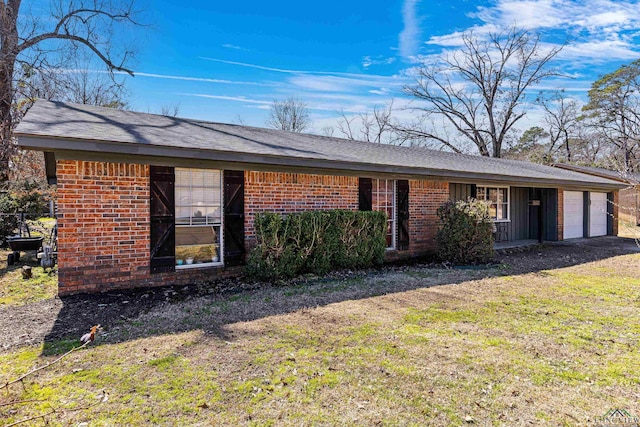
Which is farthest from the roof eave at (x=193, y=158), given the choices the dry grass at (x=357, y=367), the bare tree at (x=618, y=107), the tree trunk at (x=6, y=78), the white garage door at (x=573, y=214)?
the bare tree at (x=618, y=107)

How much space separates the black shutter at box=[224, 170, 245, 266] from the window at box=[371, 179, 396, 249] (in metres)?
3.39

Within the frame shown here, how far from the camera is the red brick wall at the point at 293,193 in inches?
290

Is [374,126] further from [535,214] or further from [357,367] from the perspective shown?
[357,367]

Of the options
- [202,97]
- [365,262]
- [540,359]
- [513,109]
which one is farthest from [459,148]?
[540,359]

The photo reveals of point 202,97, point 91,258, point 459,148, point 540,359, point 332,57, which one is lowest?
point 540,359

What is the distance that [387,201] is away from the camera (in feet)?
31.2

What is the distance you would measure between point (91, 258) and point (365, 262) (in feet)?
16.7

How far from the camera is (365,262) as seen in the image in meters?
8.18

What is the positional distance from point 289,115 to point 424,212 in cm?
2595

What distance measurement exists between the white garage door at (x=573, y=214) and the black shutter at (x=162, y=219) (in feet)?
46.6

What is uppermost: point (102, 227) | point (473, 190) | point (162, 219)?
point (473, 190)

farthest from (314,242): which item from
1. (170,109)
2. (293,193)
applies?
(170,109)

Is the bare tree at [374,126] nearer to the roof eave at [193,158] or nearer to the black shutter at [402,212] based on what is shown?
the roof eave at [193,158]

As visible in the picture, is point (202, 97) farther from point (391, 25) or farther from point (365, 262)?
point (365, 262)
